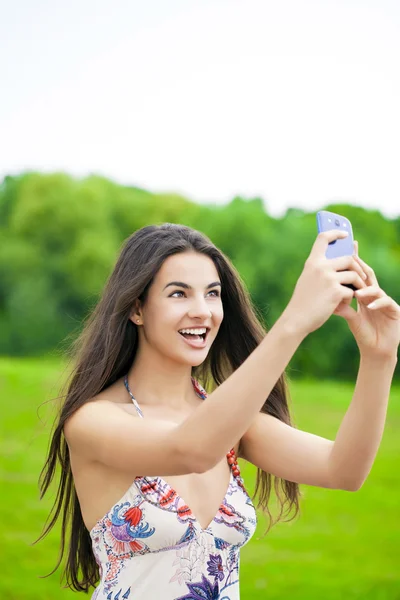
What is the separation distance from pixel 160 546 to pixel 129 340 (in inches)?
22.3

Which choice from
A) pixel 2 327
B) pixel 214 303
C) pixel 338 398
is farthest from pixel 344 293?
pixel 2 327

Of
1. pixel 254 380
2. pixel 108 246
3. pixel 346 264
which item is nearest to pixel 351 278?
pixel 346 264

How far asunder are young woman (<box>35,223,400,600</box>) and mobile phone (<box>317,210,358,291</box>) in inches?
0.8

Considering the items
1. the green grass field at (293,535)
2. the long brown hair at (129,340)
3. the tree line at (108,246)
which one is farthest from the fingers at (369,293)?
the tree line at (108,246)

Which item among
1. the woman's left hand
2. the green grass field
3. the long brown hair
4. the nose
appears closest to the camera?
the woman's left hand

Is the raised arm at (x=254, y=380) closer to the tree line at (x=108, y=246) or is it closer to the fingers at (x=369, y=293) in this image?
the fingers at (x=369, y=293)

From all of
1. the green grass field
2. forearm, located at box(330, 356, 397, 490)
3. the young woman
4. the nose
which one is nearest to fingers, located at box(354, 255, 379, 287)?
the young woman

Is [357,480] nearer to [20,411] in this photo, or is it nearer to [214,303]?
[214,303]

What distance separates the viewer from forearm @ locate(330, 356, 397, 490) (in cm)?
202

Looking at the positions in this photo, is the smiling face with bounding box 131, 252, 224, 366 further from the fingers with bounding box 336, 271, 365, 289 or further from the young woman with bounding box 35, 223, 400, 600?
the fingers with bounding box 336, 271, 365, 289

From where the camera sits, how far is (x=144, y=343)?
2.29 meters

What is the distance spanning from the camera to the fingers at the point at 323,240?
1.79m

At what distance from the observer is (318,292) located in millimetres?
1750

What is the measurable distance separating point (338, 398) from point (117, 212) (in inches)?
313
